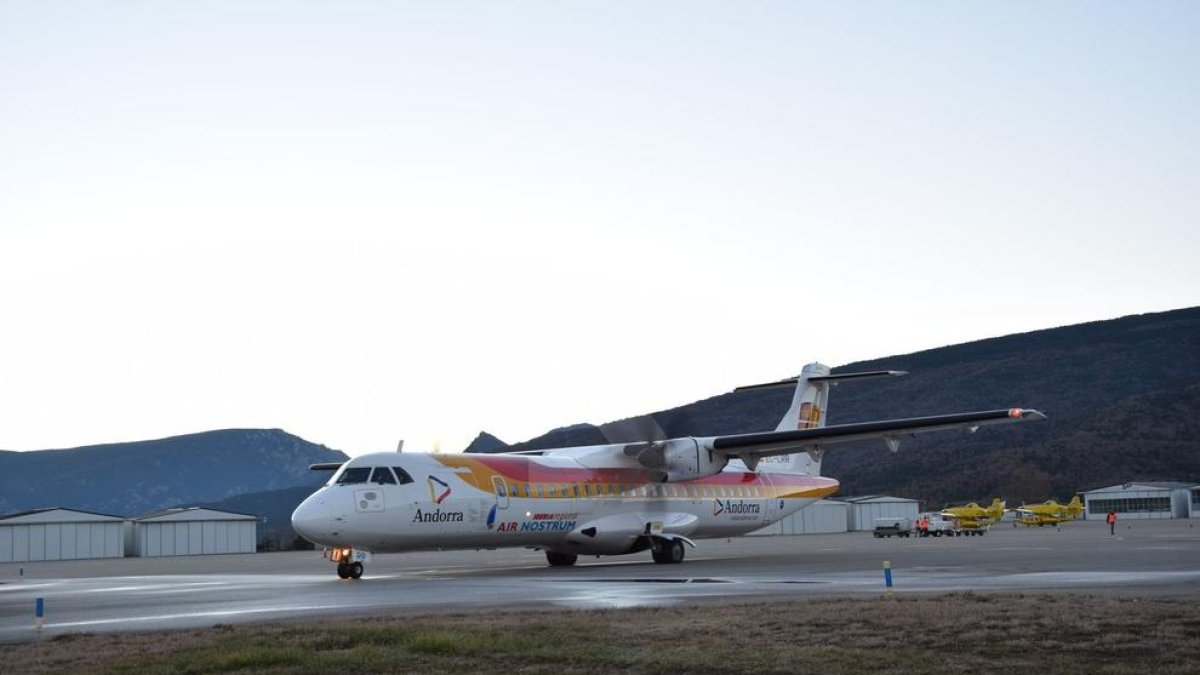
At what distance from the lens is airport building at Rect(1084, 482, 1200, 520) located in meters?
102

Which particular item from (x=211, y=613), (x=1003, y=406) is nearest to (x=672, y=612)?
(x=211, y=613)

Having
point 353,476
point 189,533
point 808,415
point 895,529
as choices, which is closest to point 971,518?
point 895,529

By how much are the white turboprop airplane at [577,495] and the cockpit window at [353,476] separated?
0.08 feet

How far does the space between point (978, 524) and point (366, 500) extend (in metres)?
48.9

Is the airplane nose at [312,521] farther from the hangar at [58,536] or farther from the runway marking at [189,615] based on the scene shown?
the hangar at [58,536]

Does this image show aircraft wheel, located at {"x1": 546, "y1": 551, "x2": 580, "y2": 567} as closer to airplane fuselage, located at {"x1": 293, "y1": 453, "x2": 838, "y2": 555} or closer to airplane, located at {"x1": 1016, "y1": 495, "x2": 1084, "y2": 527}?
airplane fuselage, located at {"x1": 293, "y1": 453, "x2": 838, "y2": 555}

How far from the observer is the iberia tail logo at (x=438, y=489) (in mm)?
30094

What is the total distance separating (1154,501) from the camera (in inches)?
4053

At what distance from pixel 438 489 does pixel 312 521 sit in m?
3.42

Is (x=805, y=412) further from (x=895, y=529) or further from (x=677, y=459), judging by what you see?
(x=895, y=529)

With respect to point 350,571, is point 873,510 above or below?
below

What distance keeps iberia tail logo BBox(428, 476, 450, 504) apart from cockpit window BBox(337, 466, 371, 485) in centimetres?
161

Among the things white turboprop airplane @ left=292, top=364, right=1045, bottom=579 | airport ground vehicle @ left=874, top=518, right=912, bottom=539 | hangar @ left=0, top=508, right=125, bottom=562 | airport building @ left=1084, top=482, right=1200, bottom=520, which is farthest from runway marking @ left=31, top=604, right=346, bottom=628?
airport building @ left=1084, top=482, right=1200, bottom=520

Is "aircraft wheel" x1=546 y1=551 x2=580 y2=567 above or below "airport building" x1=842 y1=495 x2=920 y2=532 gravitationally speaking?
above
